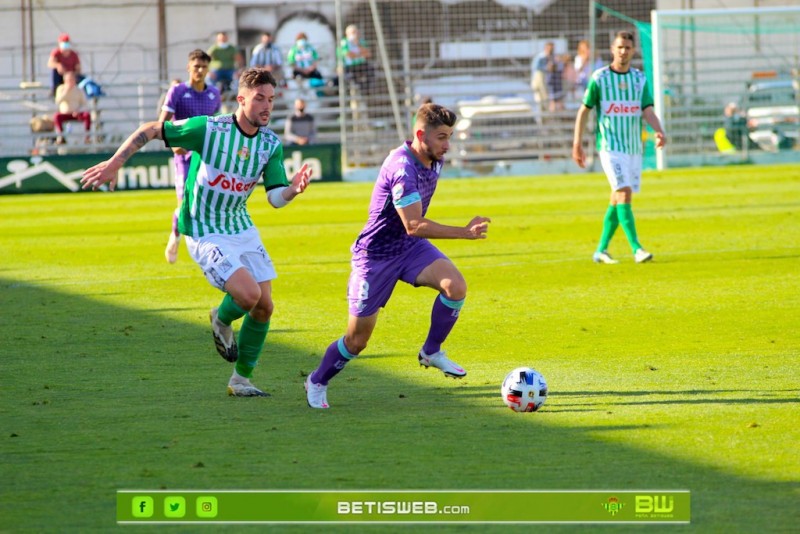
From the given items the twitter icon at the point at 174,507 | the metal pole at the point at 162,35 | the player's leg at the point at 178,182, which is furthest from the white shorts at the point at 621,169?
the metal pole at the point at 162,35

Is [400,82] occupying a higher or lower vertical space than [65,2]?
lower

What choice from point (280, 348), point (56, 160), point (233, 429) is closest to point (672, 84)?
point (56, 160)

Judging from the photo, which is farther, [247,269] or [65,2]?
[65,2]

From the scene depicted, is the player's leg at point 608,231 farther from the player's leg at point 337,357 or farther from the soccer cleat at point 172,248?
the player's leg at point 337,357

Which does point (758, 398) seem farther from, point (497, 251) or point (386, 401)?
point (497, 251)

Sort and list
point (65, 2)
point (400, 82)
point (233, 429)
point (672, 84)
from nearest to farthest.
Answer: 1. point (233, 429)
2. point (672, 84)
3. point (400, 82)
4. point (65, 2)

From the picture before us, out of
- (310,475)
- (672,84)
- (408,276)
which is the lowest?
(310,475)

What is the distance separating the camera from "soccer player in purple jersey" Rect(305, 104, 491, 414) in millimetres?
6941

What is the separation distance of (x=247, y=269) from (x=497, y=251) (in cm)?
772

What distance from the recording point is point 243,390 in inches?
291

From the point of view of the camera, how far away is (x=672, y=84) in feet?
94.8

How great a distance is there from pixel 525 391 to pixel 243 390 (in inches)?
68.1

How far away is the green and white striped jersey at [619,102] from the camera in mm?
13523

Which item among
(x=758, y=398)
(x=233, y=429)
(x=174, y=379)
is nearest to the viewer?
(x=233, y=429)
